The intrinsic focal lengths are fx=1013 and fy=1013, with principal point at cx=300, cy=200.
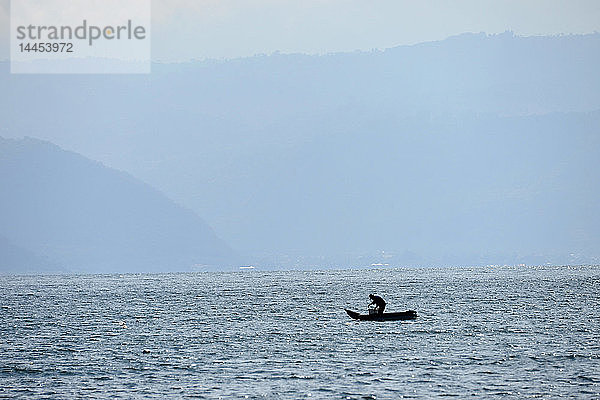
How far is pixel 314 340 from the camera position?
69.5m

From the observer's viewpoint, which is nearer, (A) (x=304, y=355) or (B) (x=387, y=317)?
→ (A) (x=304, y=355)

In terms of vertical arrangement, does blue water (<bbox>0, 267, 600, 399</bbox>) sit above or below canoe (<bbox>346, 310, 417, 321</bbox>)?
below

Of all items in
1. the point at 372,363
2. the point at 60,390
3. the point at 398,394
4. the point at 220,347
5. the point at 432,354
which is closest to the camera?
the point at 398,394

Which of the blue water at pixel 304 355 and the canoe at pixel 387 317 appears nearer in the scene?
the blue water at pixel 304 355

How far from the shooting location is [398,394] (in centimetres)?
4559

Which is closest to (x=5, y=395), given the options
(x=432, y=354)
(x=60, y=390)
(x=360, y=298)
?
(x=60, y=390)

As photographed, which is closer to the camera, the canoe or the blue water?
the blue water

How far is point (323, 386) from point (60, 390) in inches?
498

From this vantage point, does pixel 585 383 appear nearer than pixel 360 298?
Yes

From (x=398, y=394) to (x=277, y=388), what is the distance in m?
5.95

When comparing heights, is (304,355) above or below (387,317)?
below

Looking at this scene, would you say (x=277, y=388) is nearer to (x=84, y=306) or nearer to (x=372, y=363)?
(x=372, y=363)

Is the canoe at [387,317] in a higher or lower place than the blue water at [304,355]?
higher

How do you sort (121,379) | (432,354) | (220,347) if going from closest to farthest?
(121,379), (432,354), (220,347)
